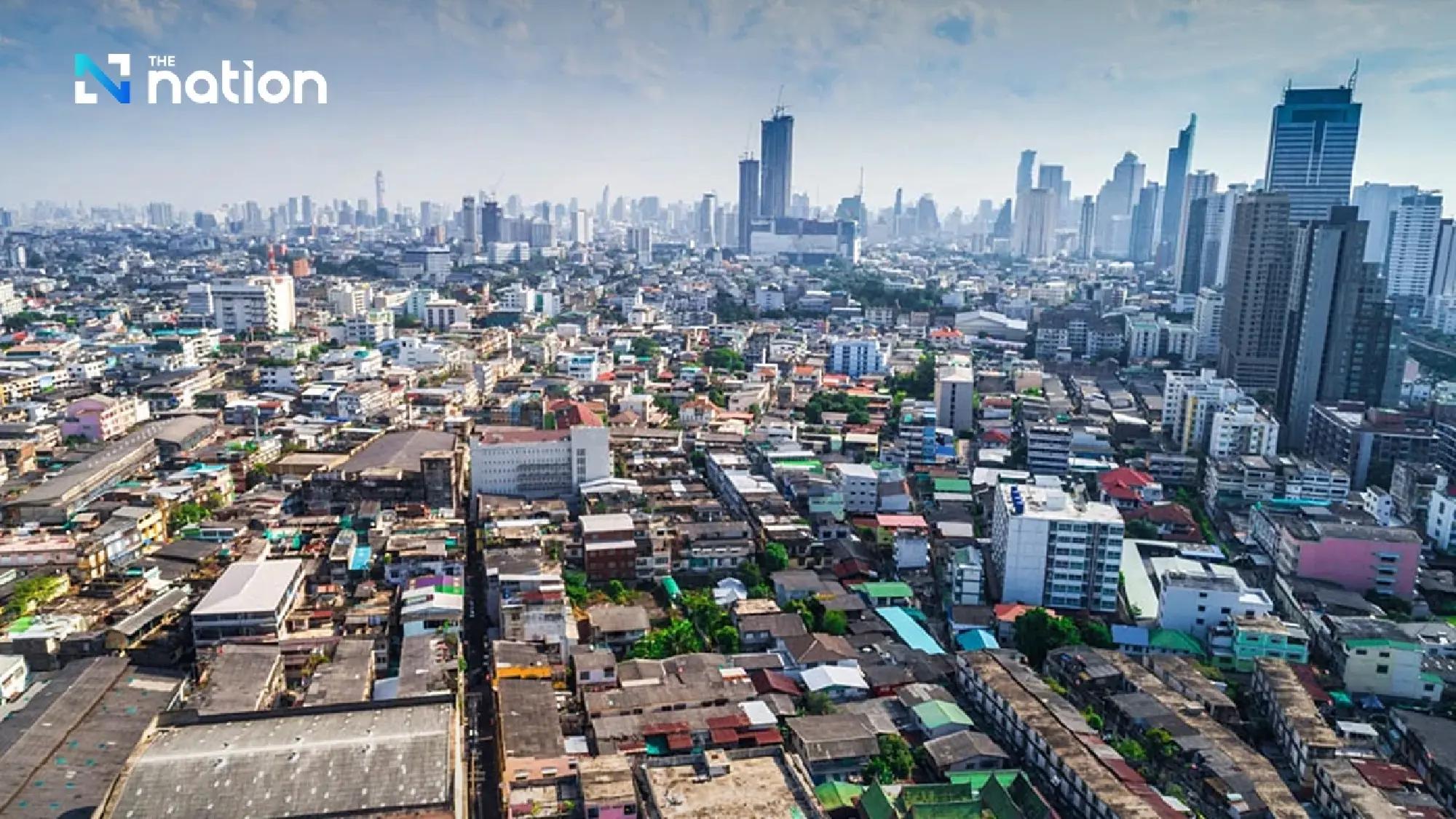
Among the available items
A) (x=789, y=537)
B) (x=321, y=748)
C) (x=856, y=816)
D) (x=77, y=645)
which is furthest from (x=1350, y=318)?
(x=77, y=645)

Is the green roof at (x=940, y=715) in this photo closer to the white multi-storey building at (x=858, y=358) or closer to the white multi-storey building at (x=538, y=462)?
the white multi-storey building at (x=538, y=462)

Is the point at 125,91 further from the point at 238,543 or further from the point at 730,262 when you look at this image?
the point at 730,262

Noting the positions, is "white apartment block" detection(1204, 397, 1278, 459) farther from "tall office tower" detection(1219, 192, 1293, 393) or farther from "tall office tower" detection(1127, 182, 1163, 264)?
"tall office tower" detection(1127, 182, 1163, 264)

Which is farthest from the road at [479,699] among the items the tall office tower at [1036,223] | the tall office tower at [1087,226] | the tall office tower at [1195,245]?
the tall office tower at [1087,226]

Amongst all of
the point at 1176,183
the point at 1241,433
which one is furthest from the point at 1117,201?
the point at 1241,433

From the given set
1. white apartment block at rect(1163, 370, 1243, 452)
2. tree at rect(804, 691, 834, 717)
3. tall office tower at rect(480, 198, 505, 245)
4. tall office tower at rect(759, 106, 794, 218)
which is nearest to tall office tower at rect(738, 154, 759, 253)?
tall office tower at rect(759, 106, 794, 218)

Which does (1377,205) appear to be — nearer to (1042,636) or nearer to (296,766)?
(1042,636)
